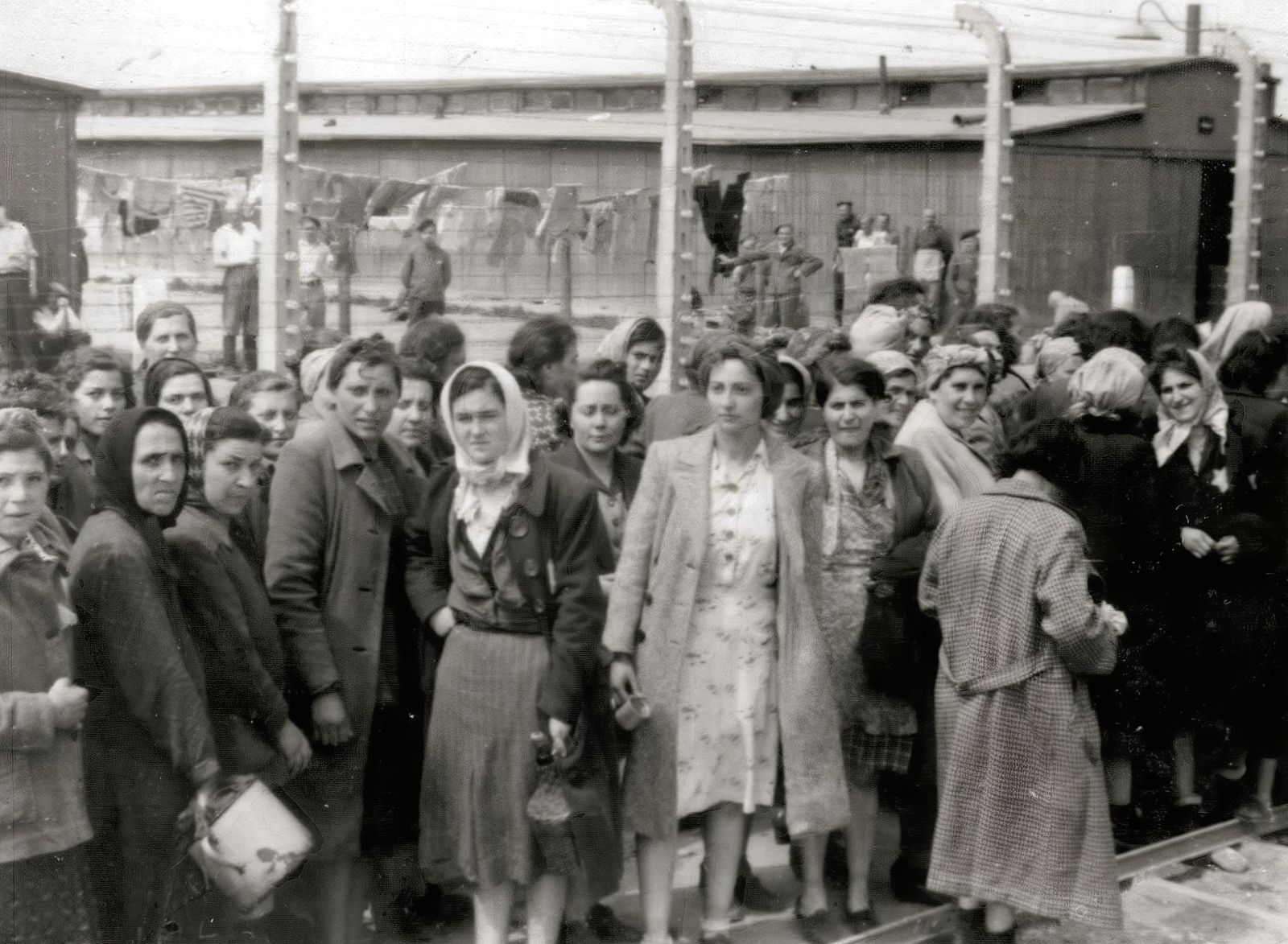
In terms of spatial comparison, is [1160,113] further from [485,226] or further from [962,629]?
[962,629]

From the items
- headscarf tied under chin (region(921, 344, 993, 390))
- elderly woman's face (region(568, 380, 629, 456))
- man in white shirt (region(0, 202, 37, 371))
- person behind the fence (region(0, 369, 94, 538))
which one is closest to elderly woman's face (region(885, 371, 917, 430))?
headscarf tied under chin (region(921, 344, 993, 390))

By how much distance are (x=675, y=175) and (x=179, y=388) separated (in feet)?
9.95

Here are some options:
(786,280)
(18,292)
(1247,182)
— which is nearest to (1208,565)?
(786,280)

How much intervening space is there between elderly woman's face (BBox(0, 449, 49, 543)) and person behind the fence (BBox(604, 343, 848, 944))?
5.33ft

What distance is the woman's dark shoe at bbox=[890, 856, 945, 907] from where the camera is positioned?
5.23 metres

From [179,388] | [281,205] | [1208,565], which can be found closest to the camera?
[179,388]

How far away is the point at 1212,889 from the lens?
18.1ft

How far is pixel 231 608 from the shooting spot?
3869 mm

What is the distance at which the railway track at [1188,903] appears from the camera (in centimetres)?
496

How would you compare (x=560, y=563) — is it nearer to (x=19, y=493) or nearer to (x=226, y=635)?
(x=226, y=635)

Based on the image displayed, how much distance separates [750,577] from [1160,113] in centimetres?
1397

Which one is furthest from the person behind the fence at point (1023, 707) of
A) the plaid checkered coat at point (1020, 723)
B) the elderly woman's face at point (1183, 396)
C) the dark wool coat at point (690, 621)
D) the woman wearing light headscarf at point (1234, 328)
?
the woman wearing light headscarf at point (1234, 328)

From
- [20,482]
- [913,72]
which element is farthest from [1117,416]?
[913,72]

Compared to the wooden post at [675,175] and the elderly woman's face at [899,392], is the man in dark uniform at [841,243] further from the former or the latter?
the elderly woman's face at [899,392]
